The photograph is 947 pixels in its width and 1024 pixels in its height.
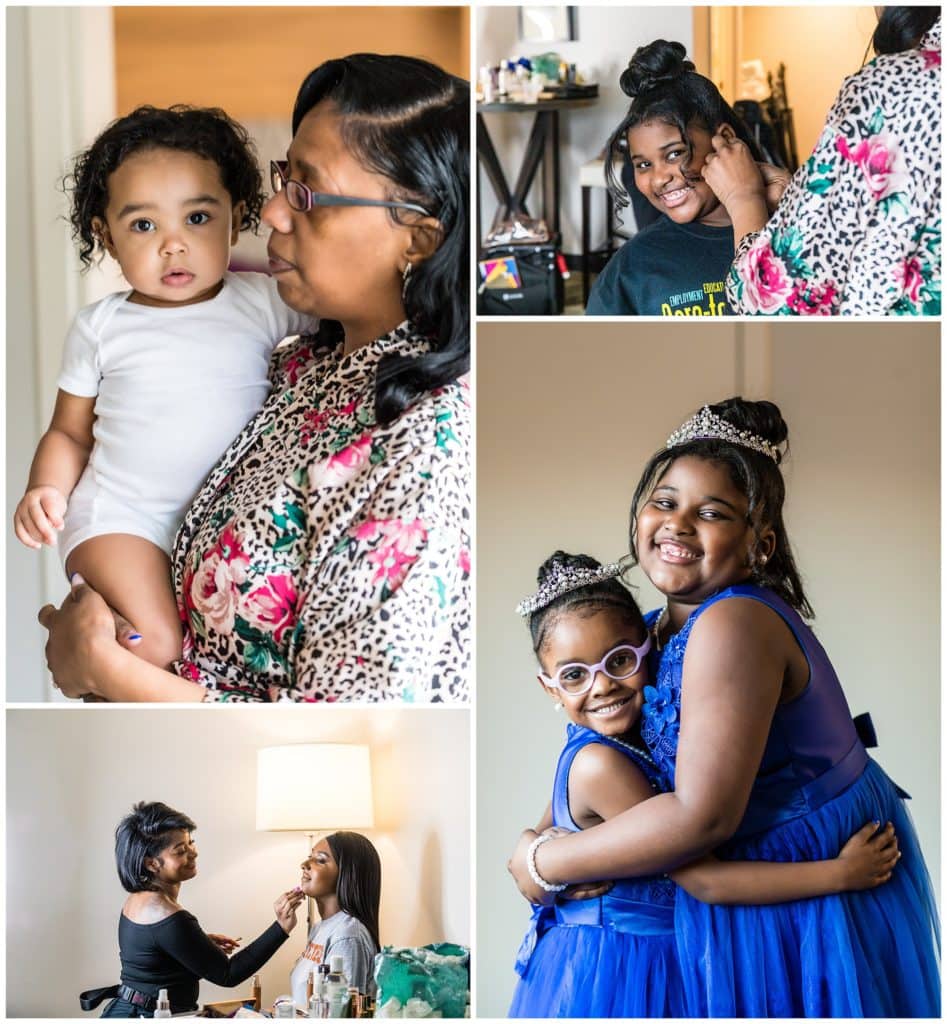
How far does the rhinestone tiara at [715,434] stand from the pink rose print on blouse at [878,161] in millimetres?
406

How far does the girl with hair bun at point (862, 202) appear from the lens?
2.14m

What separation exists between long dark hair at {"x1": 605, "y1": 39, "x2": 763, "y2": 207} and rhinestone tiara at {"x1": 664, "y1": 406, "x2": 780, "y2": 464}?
0.38m

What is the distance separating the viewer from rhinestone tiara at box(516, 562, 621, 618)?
222cm

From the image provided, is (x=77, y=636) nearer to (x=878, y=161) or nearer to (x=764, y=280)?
(x=764, y=280)

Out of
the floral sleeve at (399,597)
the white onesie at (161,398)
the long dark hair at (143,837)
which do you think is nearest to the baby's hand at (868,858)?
the floral sleeve at (399,597)

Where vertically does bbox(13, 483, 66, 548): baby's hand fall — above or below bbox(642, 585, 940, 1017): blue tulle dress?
above

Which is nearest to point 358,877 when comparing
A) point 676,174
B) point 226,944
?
point 226,944

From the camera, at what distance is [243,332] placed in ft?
7.09

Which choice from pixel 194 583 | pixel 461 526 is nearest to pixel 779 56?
pixel 461 526

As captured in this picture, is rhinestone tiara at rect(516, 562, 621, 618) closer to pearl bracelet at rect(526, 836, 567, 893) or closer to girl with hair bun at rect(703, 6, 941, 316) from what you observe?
pearl bracelet at rect(526, 836, 567, 893)

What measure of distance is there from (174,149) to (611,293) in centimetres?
71

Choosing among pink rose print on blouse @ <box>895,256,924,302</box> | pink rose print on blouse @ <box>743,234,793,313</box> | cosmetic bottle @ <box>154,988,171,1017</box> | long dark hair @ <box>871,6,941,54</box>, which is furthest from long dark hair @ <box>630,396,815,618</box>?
cosmetic bottle @ <box>154,988,171,1017</box>

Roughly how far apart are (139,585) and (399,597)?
1.31 ft

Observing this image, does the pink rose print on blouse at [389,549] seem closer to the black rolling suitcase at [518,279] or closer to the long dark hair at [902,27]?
the black rolling suitcase at [518,279]
